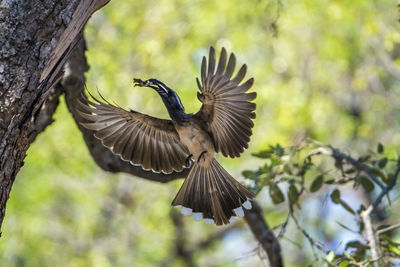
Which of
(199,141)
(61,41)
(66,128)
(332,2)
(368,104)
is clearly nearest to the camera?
(61,41)

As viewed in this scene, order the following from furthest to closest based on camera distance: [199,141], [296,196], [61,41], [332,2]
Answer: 1. [332,2]
2. [296,196]
3. [199,141]
4. [61,41]

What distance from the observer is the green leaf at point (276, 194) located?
3.95 m

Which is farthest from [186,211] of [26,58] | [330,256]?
[26,58]

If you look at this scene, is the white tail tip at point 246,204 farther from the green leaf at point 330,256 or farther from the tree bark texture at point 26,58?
the tree bark texture at point 26,58

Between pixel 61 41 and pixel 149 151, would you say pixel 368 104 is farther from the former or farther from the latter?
pixel 61 41

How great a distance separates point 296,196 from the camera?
13.0 feet

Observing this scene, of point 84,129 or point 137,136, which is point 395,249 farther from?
point 84,129

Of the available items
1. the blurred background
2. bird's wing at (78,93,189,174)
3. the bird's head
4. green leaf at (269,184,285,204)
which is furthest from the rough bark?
the blurred background

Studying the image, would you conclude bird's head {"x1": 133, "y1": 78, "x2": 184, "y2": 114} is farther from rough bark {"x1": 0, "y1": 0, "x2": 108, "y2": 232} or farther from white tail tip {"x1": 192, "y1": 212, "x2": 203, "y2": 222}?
rough bark {"x1": 0, "y1": 0, "x2": 108, "y2": 232}

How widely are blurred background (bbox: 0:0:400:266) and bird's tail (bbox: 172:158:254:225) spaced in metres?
4.51

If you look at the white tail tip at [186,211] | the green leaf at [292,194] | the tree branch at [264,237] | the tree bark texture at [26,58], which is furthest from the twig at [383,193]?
the tree bark texture at [26,58]

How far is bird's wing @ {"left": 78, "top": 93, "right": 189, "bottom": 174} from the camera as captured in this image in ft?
12.4

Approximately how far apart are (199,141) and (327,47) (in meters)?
7.40

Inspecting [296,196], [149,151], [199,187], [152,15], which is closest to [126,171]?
[149,151]
